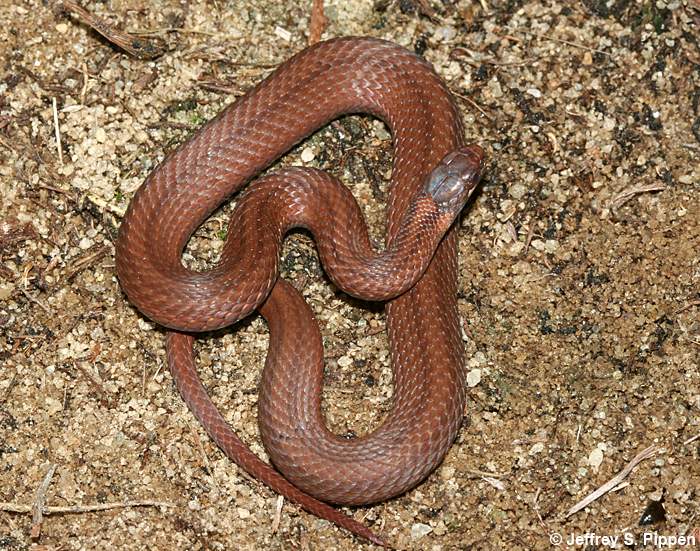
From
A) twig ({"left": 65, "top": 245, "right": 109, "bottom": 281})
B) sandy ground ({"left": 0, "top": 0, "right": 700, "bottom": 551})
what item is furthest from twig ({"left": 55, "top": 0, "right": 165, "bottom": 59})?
twig ({"left": 65, "top": 245, "right": 109, "bottom": 281})

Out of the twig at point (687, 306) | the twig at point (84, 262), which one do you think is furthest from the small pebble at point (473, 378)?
the twig at point (84, 262)

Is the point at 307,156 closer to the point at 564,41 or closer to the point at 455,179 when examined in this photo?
the point at 455,179

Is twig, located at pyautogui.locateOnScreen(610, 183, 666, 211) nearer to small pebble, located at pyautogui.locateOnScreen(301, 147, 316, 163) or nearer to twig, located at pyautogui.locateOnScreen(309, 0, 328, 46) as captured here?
small pebble, located at pyautogui.locateOnScreen(301, 147, 316, 163)

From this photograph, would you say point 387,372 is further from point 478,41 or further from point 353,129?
point 478,41

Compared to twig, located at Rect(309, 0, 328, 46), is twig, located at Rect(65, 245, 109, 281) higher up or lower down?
lower down

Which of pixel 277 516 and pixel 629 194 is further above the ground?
pixel 629 194

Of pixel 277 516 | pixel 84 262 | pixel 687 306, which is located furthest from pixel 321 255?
pixel 687 306

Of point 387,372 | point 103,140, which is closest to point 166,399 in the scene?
point 387,372

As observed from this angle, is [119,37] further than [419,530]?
Yes
